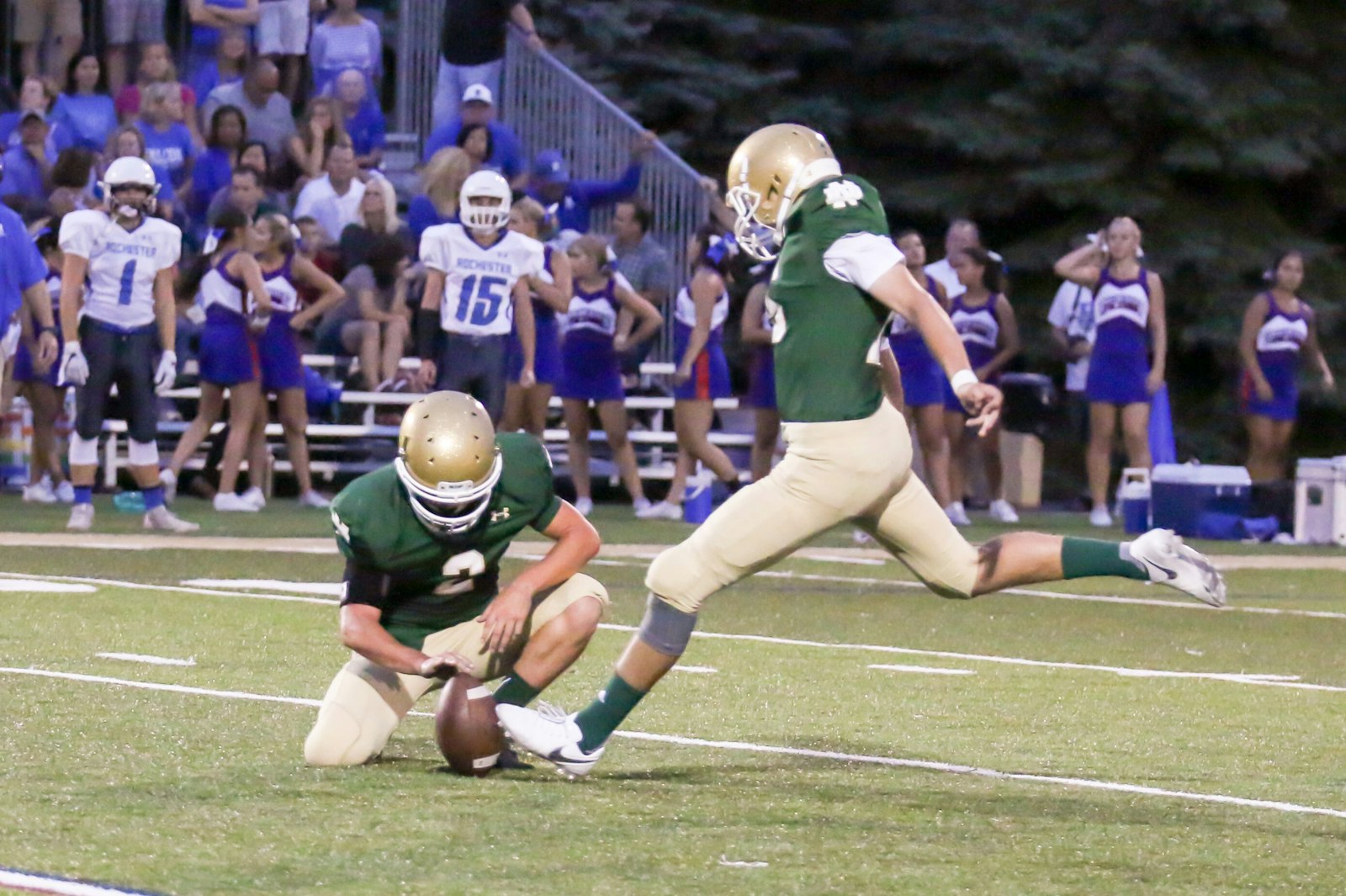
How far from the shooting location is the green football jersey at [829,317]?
19.7 ft

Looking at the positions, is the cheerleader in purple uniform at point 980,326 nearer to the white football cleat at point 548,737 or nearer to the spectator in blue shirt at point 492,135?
the spectator in blue shirt at point 492,135

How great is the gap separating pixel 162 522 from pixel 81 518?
43cm

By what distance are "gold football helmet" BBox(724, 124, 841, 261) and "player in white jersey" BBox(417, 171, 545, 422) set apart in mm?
8107

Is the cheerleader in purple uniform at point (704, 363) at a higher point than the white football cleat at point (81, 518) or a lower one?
higher

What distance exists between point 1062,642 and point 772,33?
1303 cm

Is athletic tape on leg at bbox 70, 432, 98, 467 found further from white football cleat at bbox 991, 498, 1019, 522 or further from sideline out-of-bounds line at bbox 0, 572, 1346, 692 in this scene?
white football cleat at bbox 991, 498, 1019, 522

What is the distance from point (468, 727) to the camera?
19.5 ft

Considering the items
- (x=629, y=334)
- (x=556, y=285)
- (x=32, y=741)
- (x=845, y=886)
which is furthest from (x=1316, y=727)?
(x=629, y=334)

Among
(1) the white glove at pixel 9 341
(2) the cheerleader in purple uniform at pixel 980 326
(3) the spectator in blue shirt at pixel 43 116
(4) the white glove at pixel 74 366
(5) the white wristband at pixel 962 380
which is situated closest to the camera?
(5) the white wristband at pixel 962 380

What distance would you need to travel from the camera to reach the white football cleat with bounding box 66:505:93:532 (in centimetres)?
1345

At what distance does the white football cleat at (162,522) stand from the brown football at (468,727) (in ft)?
25.9

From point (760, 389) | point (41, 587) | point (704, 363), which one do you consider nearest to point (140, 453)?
point (41, 587)

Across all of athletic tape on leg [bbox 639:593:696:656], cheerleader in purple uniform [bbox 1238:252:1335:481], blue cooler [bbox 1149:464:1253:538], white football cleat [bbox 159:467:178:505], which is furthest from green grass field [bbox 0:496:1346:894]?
cheerleader in purple uniform [bbox 1238:252:1335:481]

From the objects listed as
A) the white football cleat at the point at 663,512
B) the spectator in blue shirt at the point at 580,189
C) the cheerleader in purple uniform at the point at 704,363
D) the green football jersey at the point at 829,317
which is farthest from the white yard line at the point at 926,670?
the spectator in blue shirt at the point at 580,189
